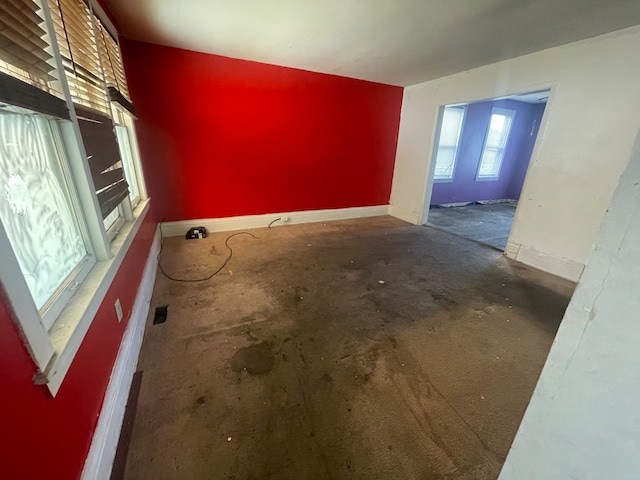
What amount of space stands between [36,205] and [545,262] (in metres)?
4.19

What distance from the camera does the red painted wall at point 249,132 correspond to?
3090 millimetres

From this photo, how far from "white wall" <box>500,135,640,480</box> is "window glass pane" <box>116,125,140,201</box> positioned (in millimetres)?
3029

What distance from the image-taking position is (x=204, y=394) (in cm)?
A: 138

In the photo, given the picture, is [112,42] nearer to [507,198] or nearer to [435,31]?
[435,31]

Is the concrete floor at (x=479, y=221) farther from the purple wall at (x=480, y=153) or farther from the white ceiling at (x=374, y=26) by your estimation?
the white ceiling at (x=374, y=26)

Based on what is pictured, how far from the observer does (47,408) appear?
0.73 m

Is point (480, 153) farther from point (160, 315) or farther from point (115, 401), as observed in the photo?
point (115, 401)

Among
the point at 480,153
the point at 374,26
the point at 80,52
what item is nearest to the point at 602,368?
the point at 80,52

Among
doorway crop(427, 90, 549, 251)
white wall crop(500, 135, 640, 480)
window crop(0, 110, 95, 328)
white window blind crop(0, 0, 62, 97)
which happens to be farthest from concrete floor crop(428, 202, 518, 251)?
white window blind crop(0, 0, 62, 97)

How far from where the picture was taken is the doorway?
5285 mm

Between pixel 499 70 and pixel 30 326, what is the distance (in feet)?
14.5

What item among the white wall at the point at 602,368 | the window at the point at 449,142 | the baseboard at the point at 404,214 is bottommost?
the baseboard at the point at 404,214

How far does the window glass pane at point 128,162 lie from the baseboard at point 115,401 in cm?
116

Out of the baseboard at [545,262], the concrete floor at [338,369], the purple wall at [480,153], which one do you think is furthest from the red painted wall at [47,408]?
the purple wall at [480,153]
